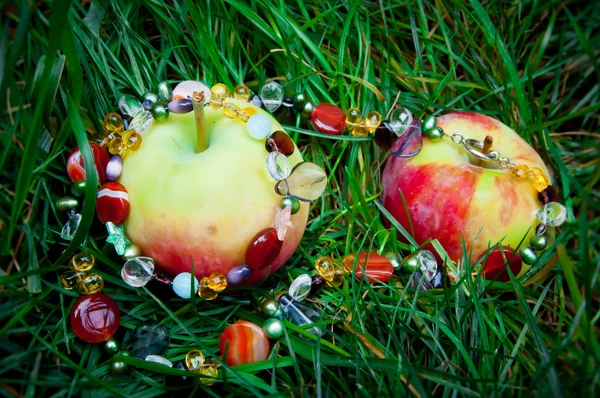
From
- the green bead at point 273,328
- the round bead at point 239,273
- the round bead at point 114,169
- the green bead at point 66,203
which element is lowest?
the green bead at point 273,328

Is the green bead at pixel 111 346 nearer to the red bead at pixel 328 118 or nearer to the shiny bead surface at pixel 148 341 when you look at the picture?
the shiny bead surface at pixel 148 341

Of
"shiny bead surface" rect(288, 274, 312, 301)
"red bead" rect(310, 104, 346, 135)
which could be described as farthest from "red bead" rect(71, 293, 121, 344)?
"red bead" rect(310, 104, 346, 135)

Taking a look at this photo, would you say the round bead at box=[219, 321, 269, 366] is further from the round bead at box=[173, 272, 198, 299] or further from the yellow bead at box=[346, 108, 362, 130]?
the yellow bead at box=[346, 108, 362, 130]

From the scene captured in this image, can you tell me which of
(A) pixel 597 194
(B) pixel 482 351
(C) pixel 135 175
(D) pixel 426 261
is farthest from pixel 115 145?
(A) pixel 597 194

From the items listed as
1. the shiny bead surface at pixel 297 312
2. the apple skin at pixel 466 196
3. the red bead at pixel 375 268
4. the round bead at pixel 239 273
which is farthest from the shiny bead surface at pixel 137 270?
the apple skin at pixel 466 196

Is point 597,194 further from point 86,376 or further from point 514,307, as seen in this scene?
point 86,376
